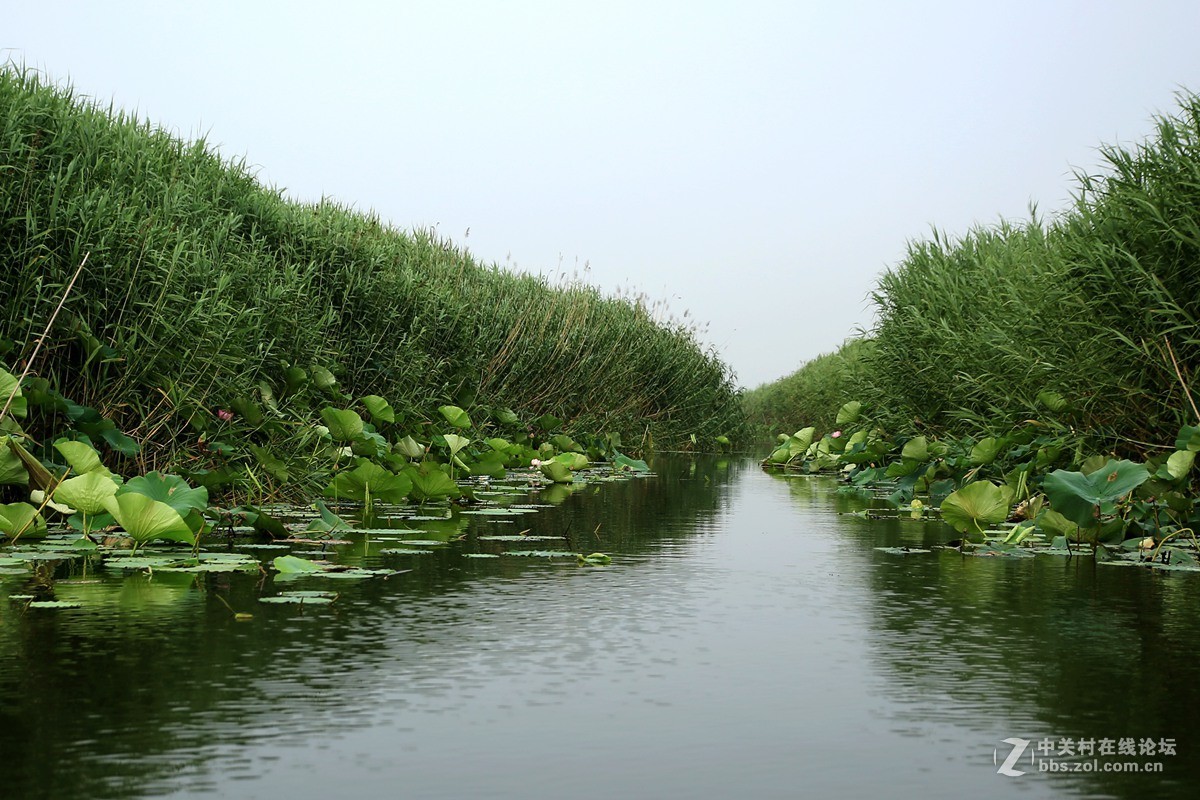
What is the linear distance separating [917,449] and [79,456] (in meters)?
6.51

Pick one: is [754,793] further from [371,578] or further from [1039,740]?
[371,578]

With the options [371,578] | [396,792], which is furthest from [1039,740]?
[371,578]

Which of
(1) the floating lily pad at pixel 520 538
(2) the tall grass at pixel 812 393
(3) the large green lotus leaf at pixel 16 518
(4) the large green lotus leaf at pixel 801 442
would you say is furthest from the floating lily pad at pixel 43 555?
(4) the large green lotus leaf at pixel 801 442

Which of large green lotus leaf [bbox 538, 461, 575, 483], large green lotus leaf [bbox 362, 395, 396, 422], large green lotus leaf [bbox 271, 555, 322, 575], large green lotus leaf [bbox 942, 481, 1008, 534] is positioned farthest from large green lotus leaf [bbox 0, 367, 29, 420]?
large green lotus leaf [bbox 538, 461, 575, 483]

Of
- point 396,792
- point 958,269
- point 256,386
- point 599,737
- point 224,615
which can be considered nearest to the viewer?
point 396,792

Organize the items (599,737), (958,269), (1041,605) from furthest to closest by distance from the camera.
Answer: (958,269)
(1041,605)
(599,737)

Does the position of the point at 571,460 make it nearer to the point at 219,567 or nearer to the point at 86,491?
the point at 86,491

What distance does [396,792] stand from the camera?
207 centimetres

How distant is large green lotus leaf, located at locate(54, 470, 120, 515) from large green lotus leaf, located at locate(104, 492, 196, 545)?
0.09 meters

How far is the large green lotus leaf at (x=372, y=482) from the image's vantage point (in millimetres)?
6719

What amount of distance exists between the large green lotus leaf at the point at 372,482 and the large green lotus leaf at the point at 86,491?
1822 millimetres

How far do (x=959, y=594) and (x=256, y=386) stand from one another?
5092 millimetres
